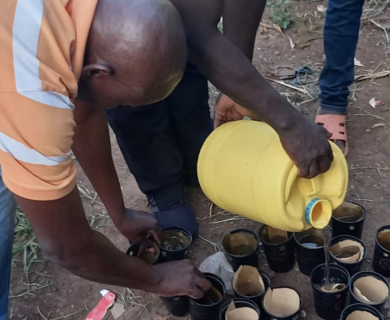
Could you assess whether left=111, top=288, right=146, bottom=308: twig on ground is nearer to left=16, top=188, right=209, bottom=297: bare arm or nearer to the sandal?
left=16, top=188, right=209, bottom=297: bare arm

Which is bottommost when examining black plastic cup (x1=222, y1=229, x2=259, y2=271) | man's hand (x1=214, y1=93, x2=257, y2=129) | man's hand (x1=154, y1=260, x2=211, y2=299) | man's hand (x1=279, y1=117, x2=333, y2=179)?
black plastic cup (x1=222, y1=229, x2=259, y2=271)

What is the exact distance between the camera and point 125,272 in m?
1.41

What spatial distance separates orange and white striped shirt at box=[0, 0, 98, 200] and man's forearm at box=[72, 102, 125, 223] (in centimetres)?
48

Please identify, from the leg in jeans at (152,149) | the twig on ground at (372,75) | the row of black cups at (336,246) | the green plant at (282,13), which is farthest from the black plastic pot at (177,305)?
the green plant at (282,13)

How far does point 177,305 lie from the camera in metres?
1.86

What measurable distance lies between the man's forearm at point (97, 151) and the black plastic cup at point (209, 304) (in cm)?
39

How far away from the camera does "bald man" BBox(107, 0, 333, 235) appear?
1501mm

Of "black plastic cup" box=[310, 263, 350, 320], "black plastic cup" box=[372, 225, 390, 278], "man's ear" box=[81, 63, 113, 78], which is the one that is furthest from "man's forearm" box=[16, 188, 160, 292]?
"black plastic cup" box=[372, 225, 390, 278]

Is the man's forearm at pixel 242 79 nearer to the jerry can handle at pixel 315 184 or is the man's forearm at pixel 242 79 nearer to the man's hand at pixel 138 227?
the jerry can handle at pixel 315 184

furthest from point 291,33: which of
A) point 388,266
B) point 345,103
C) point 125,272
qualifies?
point 125,272

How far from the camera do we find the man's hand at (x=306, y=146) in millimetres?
1494

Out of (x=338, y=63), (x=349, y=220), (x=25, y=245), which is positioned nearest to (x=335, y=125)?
(x=338, y=63)

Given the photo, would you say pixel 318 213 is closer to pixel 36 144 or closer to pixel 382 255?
pixel 382 255

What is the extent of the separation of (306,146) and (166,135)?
2.52 ft
